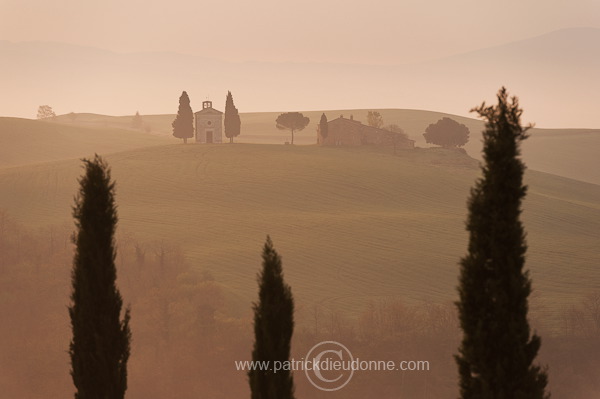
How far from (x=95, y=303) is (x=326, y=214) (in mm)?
58062

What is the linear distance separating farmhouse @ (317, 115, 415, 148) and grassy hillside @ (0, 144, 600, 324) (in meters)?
4.30

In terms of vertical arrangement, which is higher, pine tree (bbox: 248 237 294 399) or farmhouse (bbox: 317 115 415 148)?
farmhouse (bbox: 317 115 415 148)

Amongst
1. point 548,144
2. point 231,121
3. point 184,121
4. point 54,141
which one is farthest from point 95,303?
point 548,144

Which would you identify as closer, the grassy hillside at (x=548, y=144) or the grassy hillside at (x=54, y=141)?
the grassy hillside at (x=54, y=141)

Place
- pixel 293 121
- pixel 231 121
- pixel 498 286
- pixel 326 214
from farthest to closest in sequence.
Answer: pixel 293 121, pixel 231 121, pixel 326 214, pixel 498 286

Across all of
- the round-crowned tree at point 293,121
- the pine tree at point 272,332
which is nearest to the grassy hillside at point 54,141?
the round-crowned tree at point 293,121

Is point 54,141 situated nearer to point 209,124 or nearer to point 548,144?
point 209,124

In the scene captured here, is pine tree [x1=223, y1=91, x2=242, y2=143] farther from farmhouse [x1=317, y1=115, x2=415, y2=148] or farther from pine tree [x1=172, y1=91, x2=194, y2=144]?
farmhouse [x1=317, y1=115, x2=415, y2=148]

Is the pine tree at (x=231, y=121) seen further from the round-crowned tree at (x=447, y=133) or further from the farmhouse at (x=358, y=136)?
the round-crowned tree at (x=447, y=133)

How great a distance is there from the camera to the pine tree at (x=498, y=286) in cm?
1574

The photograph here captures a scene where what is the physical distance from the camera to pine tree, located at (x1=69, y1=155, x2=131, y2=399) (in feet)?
65.0

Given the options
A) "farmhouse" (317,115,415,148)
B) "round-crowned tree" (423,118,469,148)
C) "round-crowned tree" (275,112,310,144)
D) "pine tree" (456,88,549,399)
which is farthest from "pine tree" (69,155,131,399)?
"round-crowned tree" (275,112,310,144)

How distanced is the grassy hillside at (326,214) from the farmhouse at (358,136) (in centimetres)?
430

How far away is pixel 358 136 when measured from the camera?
11169 cm
